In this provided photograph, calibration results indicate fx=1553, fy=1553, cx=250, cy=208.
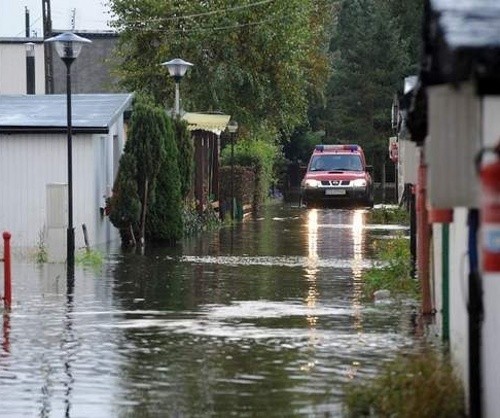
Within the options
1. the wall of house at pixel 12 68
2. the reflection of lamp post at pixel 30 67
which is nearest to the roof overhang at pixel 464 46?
the reflection of lamp post at pixel 30 67

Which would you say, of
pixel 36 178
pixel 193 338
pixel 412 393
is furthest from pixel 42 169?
pixel 412 393

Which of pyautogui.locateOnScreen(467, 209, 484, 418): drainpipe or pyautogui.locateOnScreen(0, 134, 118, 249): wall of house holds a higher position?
pyautogui.locateOnScreen(0, 134, 118, 249): wall of house

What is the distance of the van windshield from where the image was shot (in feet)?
177

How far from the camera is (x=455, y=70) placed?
248 inches

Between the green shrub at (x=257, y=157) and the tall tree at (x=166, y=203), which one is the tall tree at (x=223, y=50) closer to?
the green shrub at (x=257, y=157)

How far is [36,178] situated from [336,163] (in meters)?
25.2

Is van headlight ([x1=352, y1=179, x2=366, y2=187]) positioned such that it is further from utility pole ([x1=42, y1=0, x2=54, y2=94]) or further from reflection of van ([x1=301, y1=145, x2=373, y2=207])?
utility pole ([x1=42, y1=0, x2=54, y2=94])

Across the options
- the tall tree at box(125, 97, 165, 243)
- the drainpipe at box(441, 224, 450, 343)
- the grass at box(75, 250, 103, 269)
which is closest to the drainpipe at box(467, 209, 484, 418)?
the drainpipe at box(441, 224, 450, 343)

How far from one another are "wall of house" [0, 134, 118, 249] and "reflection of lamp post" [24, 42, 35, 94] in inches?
739

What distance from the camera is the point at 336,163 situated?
54.3 metres

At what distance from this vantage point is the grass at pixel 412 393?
971cm

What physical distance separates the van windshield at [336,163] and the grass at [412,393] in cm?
4291

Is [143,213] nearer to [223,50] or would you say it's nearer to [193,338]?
[193,338]

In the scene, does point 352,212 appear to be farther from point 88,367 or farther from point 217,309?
point 88,367
